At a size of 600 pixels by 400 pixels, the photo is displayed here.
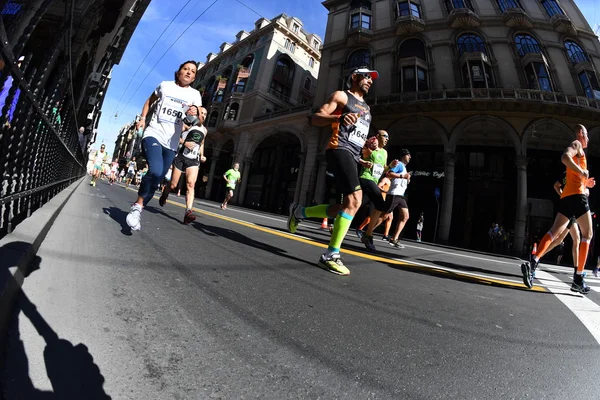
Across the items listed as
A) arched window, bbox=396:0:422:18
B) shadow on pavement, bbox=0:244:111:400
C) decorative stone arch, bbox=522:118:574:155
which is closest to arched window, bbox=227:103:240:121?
arched window, bbox=396:0:422:18

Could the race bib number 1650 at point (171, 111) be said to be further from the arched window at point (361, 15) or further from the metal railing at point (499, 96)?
the arched window at point (361, 15)

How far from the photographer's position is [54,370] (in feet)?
2.65

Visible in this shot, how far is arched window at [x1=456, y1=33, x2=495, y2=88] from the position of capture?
1888 centimetres

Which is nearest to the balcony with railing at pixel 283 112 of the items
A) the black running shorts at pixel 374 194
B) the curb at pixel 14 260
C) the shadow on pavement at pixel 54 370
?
the black running shorts at pixel 374 194

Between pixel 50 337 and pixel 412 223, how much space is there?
21259 mm

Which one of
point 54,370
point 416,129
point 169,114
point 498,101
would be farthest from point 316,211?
point 416,129

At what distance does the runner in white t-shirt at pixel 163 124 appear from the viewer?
3.35 m

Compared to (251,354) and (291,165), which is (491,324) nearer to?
(251,354)

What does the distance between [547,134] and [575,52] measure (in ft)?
24.2

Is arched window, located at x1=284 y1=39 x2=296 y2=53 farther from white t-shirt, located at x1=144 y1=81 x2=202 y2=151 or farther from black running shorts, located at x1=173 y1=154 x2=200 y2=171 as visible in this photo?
white t-shirt, located at x1=144 y1=81 x2=202 y2=151

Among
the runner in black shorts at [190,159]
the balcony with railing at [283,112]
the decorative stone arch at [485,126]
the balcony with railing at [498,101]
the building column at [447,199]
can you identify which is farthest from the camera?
the balcony with railing at [283,112]

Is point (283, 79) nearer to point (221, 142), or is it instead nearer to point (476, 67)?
point (221, 142)

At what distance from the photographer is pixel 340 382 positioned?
0.99 m

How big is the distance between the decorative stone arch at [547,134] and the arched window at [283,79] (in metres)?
24.7
